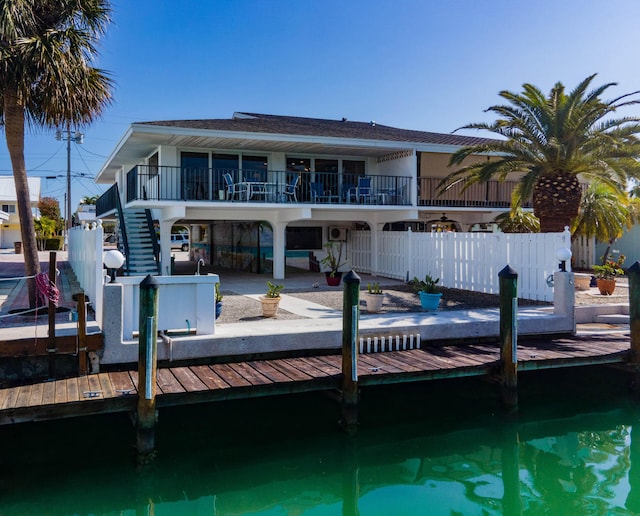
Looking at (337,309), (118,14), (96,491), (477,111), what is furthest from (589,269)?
(96,491)

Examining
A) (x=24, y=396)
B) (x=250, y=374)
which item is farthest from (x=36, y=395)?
(x=250, y=374)

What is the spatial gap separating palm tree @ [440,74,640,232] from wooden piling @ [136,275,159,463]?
36.5 ft

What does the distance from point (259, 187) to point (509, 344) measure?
36.9 feet

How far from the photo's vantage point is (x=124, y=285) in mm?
8312

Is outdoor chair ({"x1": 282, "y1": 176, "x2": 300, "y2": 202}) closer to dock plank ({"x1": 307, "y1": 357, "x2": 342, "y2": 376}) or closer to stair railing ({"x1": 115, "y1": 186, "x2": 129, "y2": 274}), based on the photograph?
stair railing ({"x1": 115, "y1": 186, "x2": 129, "y2": 274})

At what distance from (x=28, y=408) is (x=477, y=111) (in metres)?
13.4

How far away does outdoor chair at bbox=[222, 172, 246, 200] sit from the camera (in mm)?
16891

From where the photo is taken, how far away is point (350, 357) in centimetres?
790

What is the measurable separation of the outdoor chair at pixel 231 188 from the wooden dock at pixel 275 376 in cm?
920

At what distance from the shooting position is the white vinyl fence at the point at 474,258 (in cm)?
1322

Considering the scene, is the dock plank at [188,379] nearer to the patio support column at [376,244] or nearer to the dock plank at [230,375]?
the dock plank at [230,375]

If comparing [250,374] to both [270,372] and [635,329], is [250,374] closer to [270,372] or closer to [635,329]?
[270,372]

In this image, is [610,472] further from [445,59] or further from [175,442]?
[445,59]

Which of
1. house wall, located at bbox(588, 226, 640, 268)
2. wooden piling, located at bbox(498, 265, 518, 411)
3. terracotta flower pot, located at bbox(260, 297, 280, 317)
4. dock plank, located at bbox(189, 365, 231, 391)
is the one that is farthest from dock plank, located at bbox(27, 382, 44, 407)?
house wall, located at bbox(588, 226, 640, 268)
